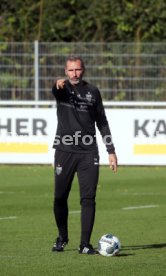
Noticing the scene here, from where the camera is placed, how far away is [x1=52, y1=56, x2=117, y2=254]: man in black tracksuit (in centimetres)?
1227

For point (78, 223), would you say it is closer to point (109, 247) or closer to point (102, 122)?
point (102, 122)

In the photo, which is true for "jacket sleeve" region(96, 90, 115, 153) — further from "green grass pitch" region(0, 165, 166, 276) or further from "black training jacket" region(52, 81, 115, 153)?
"green grass pitch" region(0, 165, 166, 276)

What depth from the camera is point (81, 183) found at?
40.4 feet

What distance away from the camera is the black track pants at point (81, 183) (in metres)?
12.3

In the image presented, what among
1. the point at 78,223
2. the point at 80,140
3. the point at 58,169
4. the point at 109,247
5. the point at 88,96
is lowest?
the point at 78,223

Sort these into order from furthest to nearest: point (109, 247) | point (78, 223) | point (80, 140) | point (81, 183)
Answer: point (78, 223), point (80, 140), point (81, 183), point (109, 247)

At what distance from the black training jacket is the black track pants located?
10 cm

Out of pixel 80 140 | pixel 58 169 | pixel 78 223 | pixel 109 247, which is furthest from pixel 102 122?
pixel 78 223

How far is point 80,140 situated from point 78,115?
29 centimetres

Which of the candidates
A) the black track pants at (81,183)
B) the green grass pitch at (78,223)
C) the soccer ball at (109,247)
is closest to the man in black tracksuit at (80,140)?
the black track pants at (81,183)

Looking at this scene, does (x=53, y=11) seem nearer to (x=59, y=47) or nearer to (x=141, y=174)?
(x=59, y=47)

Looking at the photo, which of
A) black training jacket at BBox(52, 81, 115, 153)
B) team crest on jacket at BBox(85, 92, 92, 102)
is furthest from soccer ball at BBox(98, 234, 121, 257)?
team crest on jacket at BBox(85, 92, 92, 102)

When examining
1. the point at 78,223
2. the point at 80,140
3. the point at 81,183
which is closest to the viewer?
the point at 81,183

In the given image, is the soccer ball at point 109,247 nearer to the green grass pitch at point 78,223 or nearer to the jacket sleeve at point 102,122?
the green grass pitch at point 78,223
